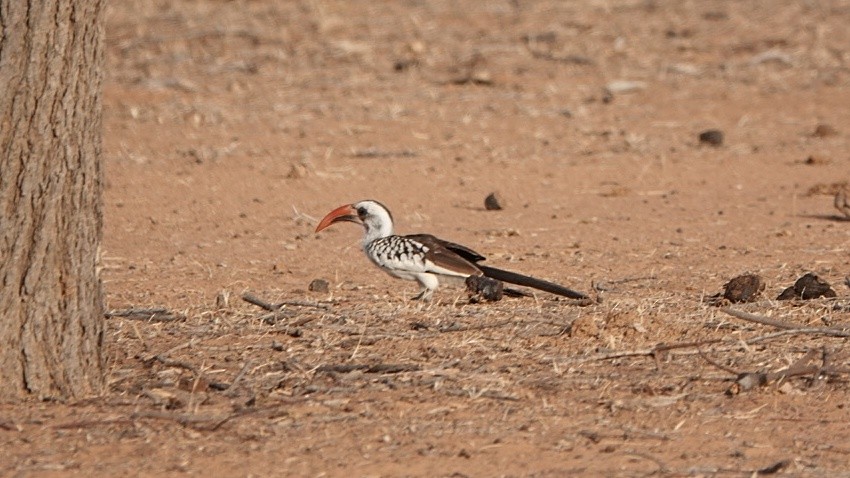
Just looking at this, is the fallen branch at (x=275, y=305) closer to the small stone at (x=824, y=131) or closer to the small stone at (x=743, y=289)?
the small stone at (x=743, y=289)

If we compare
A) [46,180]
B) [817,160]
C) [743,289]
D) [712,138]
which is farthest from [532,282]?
[712,138]

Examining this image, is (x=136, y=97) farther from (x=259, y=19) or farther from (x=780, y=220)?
(x=780, y=220)

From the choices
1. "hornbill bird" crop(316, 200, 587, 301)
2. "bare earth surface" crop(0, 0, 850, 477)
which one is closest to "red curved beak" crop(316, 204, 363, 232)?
"bare earth surface" crop(0, 0, 850, 477)

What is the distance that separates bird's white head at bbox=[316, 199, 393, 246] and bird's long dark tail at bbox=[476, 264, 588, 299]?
79 cm

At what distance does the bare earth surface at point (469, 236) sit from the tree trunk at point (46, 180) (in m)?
0.28

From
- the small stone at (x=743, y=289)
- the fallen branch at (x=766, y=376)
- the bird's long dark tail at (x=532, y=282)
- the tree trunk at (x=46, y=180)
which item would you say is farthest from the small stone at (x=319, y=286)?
the fallen branch at (x=766, y=376)

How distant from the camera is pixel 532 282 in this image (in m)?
6.89

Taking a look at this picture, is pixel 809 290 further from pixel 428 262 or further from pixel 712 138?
pixel 712 138

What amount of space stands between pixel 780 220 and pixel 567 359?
15.1 ft

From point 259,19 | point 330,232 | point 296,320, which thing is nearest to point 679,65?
point 259,19

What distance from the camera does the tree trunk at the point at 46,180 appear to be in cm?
488

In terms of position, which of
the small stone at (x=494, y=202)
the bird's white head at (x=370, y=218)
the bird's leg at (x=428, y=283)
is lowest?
the bird's leg at (x=428, y=283)

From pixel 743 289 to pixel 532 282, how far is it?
36.8 inches

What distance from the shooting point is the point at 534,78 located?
1491 centimetres
